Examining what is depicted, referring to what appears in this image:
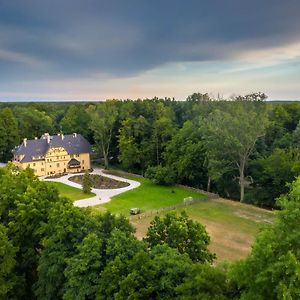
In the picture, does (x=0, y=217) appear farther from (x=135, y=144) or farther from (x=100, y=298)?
(x=135, y=144)

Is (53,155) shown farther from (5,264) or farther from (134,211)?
(5,264)

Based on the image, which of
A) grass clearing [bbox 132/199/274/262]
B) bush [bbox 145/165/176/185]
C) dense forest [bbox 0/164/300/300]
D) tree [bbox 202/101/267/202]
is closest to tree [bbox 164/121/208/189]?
bush [bbox 145/165/176/185]

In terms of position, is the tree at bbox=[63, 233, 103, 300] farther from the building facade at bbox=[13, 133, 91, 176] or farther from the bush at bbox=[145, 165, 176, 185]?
the building facade at bbox=[13, 133, 91, 176]

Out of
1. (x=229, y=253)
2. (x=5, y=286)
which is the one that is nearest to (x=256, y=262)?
(x=5, y=286)

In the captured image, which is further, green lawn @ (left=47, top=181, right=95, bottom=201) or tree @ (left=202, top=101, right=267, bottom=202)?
green lawn @ (left=47, top=181, right=95, bottom=201)

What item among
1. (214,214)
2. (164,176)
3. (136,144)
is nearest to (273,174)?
(214,214)

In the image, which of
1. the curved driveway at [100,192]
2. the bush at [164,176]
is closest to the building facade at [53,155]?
the curved driveway at [100,192]

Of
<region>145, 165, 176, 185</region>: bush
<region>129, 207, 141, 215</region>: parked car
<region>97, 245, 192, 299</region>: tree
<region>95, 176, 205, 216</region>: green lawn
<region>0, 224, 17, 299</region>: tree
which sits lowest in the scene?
<region>95, 176, 205, 216</region>: green lawn
